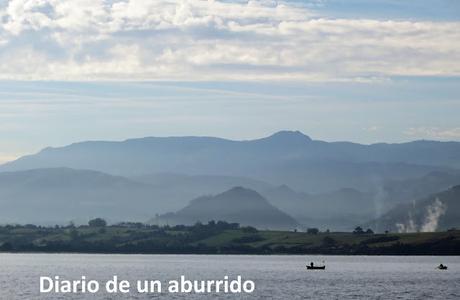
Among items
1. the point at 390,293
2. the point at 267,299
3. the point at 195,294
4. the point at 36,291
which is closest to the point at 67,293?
the point at 36,291

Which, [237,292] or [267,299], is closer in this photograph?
[267,299]

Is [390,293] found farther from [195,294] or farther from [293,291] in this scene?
[195,294]

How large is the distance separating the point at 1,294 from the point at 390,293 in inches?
2537

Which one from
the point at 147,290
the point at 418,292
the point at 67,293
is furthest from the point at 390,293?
the point at 67,293

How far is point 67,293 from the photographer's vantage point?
190m

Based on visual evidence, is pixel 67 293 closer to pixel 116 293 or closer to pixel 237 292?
pixel 116 293

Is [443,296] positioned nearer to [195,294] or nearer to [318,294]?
[318,294]

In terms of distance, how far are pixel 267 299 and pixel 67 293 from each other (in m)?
34.5

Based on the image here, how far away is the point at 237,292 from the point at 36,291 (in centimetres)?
3371

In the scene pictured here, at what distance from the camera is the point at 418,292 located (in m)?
195

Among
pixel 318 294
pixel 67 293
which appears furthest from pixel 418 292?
pixel 67 293

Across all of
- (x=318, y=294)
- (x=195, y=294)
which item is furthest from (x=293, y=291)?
(x=195, y=294)

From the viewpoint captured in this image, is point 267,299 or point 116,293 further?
point 116,293

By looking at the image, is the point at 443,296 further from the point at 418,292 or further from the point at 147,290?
the point at 147,290
